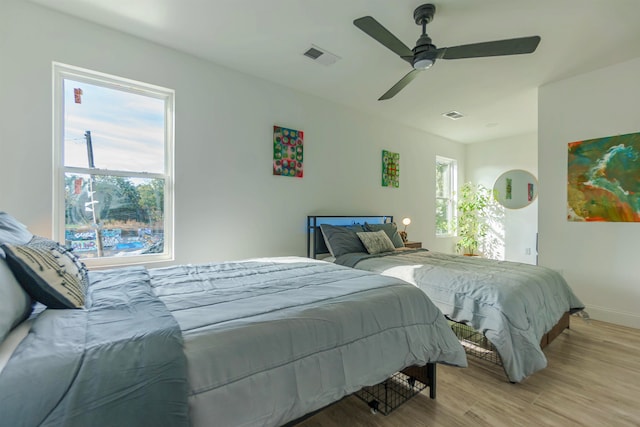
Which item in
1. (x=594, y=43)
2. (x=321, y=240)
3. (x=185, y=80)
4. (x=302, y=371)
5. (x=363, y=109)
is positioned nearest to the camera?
(x=302, y=371)

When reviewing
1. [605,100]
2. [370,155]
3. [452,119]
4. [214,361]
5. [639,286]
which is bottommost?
[639,286]

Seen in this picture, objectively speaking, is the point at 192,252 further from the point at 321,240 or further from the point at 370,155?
the point at 370,155

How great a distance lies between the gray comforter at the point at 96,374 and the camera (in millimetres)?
708

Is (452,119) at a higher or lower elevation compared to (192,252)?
higher

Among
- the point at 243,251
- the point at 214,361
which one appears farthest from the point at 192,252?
the point at 214,361

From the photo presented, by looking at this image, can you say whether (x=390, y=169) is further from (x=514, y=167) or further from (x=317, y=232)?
(x=514, y=167)

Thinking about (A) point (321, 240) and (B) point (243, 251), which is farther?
(A) point (321, 240)

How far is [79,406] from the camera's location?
0.74 meters

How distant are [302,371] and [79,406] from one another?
27.3 inches

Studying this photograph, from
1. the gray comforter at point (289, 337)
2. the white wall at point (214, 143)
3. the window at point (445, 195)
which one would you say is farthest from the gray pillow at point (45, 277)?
the window at point (445, 195)

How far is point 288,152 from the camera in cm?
352

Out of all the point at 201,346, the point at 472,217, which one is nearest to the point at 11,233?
the point at 201,346

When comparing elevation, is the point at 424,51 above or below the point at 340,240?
above

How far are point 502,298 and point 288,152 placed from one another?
2.61 m
